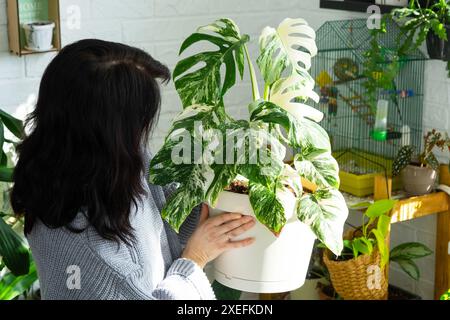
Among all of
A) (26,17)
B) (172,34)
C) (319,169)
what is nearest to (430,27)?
(172,34)

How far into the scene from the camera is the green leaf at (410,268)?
8.84ft

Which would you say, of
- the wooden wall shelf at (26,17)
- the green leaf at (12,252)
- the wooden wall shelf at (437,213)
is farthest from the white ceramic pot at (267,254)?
the wooden wall shelf at (26,17)

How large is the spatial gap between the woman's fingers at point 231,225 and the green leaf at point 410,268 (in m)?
1.26

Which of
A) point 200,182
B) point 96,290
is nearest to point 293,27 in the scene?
point 200,182

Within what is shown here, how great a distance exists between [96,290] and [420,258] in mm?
1654

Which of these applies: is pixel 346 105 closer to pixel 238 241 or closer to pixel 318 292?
pixel 318 292

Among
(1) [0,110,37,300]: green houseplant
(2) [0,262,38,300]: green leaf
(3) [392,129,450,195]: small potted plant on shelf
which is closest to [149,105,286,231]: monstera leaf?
(1) [0,110,37,300]: green houseplant

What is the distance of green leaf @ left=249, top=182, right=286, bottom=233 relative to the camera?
1530 mm

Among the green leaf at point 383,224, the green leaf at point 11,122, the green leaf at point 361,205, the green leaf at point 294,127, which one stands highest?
the green leaf at point 294,127

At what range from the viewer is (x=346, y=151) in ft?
9.10

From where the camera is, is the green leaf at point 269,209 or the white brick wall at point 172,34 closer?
the green leaf at point 269,209

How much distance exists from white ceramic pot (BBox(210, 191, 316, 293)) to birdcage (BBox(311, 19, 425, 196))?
1.02 meters

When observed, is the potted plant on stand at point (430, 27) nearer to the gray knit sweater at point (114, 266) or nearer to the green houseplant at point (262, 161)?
the green houseplant at point (262, 161)

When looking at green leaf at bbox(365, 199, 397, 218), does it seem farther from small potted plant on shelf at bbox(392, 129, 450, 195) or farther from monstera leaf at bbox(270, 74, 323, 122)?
monstera leaf at bbox(270, 74, 323, 122)
